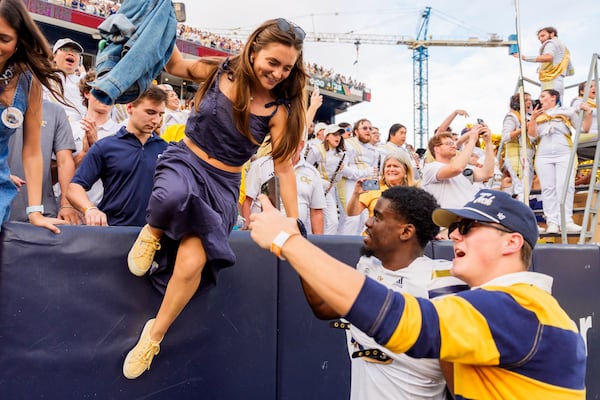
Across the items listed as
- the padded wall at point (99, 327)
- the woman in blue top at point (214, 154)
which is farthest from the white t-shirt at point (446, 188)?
the padded wall at point (99, 327)

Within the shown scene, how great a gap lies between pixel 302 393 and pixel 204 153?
1554 millimetres

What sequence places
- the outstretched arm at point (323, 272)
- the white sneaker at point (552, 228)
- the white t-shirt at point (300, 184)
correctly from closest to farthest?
the outstretched arm at point (323, 272) < the white t-shirt at point (300, 184) < the white sneaker at point (552, 228)

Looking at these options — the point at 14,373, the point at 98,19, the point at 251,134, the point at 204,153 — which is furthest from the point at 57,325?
the point at 98,19

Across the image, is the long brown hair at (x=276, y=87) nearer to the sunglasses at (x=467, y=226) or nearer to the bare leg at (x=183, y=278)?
the bare leg at (x=183, y=278)

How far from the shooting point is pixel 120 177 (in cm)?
289

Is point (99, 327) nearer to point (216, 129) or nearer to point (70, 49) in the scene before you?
point (216, 129)

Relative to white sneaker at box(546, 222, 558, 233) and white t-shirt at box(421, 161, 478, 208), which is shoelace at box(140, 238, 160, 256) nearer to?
white t-shirt at box(421, 161, 478, 208)

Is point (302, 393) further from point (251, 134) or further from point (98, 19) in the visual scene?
point (98, 19)

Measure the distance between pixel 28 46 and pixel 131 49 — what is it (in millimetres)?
516

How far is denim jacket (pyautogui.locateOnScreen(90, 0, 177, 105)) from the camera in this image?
1812mm

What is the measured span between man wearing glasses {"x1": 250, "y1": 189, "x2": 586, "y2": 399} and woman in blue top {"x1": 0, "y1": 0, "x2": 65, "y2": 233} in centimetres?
132

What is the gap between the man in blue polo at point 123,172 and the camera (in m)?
2.82

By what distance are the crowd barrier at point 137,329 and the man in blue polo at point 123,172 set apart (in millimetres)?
572

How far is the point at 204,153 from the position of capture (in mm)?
2195
